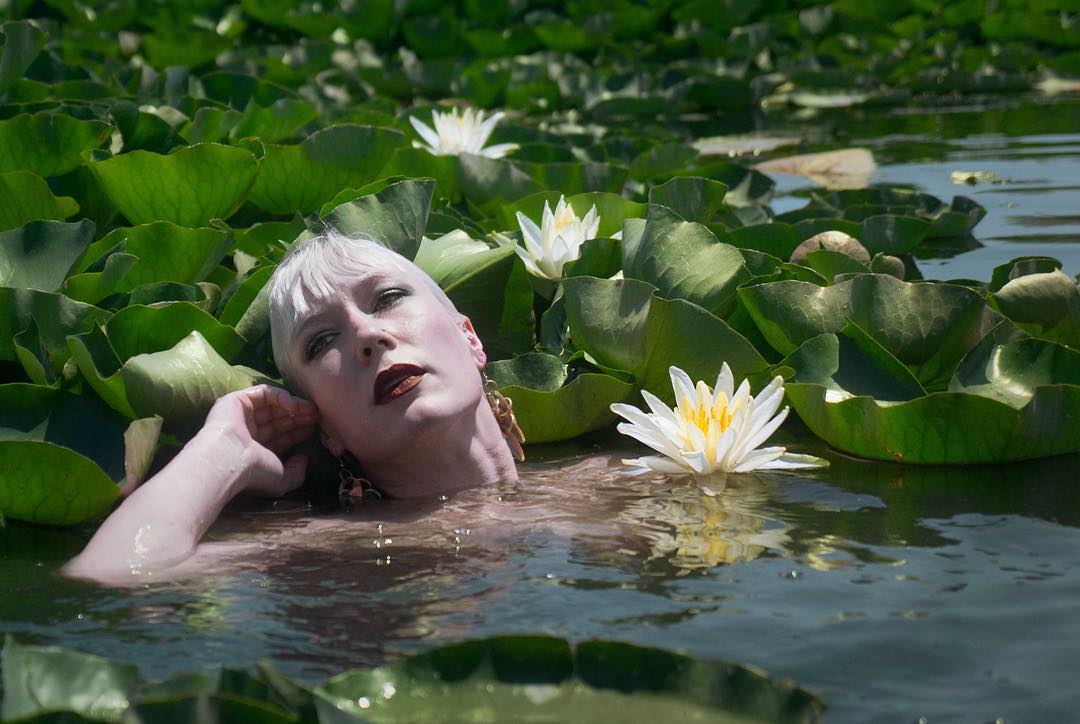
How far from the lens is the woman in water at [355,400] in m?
2.78

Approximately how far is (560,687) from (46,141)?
260cm

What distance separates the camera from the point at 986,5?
1038cm

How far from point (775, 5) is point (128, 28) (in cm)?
442

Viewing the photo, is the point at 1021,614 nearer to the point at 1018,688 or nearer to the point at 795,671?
the point at 1018,688

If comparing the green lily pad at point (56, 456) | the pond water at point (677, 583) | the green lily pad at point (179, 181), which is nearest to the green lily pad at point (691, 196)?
the pond water at point (677, 583)

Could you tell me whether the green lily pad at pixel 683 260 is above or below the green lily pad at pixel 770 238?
below

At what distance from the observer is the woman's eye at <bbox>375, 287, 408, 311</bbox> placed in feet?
9.59

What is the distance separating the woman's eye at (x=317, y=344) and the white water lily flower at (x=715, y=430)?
587 mm

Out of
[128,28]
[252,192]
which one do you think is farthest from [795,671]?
[128,28]

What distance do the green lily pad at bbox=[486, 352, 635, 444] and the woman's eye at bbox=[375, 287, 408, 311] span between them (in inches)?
17.2

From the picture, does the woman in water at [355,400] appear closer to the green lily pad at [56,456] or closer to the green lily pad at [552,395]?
the green lily pad at [56,456]

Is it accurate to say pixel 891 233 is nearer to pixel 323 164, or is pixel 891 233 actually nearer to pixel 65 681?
pixel 323 164

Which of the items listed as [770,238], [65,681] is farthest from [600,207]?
[65,681]

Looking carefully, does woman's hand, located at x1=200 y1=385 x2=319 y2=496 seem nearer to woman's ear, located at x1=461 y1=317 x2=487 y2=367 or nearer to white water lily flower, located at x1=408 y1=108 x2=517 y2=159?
woman's ear, located at x1=461 y1=317 x2=487 y2=367
